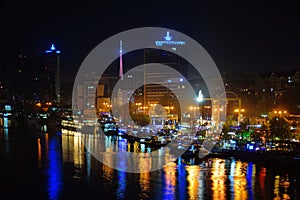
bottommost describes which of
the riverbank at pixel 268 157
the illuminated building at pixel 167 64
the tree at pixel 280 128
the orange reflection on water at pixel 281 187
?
the orange reflection on water at pixel 281 187

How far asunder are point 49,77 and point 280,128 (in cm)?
2473

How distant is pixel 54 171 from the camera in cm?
686

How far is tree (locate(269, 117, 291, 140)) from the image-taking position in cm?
839

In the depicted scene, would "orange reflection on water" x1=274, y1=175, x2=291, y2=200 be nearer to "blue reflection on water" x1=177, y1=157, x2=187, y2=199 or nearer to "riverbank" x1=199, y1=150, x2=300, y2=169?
"riverbank" x1=199, y1=150, x2=300, y2=169

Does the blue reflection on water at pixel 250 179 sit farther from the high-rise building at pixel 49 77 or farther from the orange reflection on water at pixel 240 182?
the high-rise building at pixel 49 77

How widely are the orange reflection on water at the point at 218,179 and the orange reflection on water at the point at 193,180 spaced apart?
0.21 meters

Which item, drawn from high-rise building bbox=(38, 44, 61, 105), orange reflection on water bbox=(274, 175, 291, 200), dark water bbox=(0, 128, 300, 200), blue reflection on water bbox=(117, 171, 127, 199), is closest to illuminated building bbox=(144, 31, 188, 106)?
high-rise building bbox=(38, 44, 61, 105)

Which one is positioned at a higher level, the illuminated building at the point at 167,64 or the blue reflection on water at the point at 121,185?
the illuminated building at the point at 167,64

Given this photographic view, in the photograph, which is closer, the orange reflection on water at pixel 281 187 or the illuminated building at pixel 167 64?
the orange reflection on water at pixel 281 187

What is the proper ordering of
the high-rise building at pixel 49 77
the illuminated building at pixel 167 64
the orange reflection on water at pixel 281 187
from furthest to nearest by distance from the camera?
the high-rise building at pixel 49 77, the illuminated building at pixel 167 64, the orange reflection on water at pixel 281 187

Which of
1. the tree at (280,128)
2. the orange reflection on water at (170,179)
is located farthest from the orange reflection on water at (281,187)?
the tree at (280,128)

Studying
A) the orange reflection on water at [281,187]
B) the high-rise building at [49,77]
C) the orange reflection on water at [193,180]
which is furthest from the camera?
the high-rise building at [49,77]

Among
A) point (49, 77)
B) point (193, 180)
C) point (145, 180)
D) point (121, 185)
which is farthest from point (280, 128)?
point (49, 77)

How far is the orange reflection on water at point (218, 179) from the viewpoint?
5270 mm
